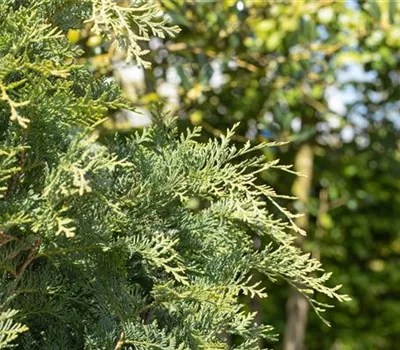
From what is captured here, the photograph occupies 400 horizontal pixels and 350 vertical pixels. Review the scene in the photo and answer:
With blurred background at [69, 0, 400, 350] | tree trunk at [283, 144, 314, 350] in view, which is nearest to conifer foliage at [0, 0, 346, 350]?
blurred background at [69, 0, 400, 350]

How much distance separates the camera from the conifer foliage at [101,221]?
53.8 inches

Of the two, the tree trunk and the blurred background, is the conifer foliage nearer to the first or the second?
the blurred background

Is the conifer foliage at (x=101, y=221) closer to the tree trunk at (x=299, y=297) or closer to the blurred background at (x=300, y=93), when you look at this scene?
the blurred background at (x=300, y=93)

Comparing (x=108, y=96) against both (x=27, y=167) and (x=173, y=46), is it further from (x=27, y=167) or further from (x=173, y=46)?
(x=173, y=46)

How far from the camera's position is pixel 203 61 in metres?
3.01

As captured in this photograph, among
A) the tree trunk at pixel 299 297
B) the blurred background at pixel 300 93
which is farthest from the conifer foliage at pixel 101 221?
the tree trunk at pixel 299 297

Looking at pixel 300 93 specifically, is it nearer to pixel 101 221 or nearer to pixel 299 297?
pixel 299 297

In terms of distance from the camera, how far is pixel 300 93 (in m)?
3.81

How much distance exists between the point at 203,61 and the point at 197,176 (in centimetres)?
161

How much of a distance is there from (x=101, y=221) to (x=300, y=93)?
99.1 inches

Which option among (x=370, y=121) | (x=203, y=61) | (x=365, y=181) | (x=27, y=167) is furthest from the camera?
(x=365, y=181)

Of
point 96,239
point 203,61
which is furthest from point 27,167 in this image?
point 203,61

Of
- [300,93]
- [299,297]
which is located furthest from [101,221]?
[299,297]

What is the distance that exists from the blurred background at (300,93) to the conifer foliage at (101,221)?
1.04 meters
